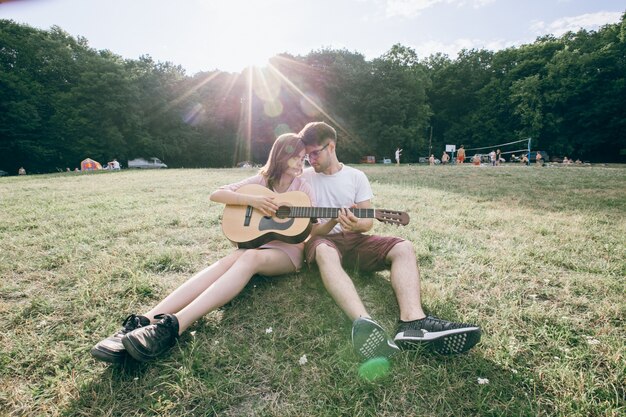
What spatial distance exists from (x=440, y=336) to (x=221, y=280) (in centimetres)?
165

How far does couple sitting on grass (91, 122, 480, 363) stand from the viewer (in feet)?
6.97

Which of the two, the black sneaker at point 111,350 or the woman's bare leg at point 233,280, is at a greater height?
the woman's bare leg at point 233,280

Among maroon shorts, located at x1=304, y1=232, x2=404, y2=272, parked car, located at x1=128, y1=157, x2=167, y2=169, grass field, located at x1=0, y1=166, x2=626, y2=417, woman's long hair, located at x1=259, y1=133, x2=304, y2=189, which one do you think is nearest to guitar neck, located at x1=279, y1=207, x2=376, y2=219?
maroon shorts, located at x1=304, y1=232, x2=404, y2=272

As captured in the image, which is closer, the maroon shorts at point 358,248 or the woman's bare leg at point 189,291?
the woman's bare leg at point 189,291

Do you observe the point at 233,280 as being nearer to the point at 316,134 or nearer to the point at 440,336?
the point at 440,336

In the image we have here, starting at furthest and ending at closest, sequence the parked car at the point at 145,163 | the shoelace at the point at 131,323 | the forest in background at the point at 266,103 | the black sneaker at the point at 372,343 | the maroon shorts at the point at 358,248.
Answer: the parked car at the point at 145,163 < the forest in background at the point at 266,103 < the maroon shorts at the point at 358,248 < the shoelace at the point at 131,323 < the black sneaker at the point at 372,343

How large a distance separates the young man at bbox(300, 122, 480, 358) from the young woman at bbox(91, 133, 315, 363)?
195 mm

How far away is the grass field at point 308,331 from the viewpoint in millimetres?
1864

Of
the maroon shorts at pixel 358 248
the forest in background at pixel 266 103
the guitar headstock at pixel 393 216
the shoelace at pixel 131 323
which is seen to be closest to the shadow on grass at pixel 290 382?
the shoelace at pixel 131 323

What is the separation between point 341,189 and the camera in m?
3.40

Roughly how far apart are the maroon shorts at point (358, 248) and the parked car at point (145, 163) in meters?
41.1

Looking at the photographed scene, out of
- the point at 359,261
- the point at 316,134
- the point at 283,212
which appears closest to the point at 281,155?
the point at 316,134

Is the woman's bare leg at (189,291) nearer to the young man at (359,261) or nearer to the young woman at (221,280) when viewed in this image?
the young woman at (221,280)

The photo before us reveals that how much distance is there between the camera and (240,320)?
263 cm
